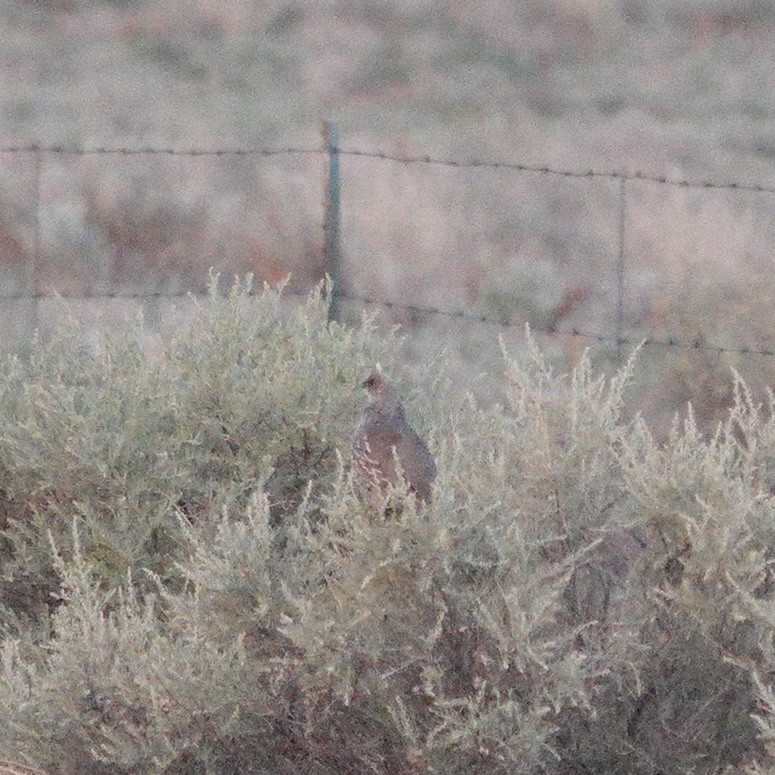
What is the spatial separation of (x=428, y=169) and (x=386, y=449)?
44.7 ft

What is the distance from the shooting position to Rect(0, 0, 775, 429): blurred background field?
11.6 m

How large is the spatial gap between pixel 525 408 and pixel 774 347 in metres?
4.90

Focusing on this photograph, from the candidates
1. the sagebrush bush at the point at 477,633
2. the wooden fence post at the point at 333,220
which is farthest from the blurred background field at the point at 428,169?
the sagebrush bush at the point at 477,633

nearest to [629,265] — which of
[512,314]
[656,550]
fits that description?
[512,314]

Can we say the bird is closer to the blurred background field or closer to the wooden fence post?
the blurred background field

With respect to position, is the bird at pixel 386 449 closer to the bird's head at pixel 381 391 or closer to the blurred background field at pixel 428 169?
the bird's head at pixel 381 391

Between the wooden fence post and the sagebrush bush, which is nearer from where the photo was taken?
the sagebrush bush

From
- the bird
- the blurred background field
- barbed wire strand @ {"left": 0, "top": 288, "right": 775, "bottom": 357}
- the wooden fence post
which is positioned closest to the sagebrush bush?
the bird

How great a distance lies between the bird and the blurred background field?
1147 millimetres

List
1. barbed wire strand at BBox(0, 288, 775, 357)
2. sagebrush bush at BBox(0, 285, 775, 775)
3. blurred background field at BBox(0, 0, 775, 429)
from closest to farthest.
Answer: sagebrush bush at BBox(0, 285, 775, 775)
barbed wire strand at BBox(0, 288, 775, 357)
blurred background field at BBox(0, 0, 775, 429)

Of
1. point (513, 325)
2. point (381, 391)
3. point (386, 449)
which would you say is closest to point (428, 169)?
point (513, 325)

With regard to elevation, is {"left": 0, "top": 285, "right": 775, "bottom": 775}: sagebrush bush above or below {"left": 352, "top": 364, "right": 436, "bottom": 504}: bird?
below

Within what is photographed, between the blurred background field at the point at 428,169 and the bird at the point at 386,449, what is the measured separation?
1.15m

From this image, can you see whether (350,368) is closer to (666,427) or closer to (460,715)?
(460,715)
